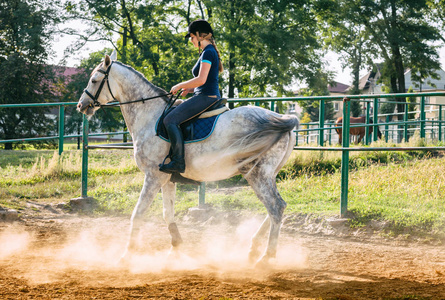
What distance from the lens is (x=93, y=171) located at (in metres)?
12.3

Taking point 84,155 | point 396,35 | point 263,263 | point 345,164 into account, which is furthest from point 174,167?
point 396,35

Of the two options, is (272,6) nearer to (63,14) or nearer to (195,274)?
(63,14)

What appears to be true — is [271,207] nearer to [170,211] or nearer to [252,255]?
[252,255]

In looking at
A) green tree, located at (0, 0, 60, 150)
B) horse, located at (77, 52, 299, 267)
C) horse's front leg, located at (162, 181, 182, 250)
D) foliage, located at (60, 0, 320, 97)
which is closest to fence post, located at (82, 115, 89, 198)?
horse, located at (77, 52, 299, 267)

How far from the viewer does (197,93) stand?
5.05 meters

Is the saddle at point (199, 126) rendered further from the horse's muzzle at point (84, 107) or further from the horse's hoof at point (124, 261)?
the horse's hoof at point (124, 261)

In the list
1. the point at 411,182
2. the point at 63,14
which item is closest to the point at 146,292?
the point at 411,182

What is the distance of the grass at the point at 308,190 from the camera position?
674 centimetres

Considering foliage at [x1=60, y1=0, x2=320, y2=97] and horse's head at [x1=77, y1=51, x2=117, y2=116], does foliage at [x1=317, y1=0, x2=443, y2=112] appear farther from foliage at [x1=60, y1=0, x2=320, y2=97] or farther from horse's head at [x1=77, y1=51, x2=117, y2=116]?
horse's head at [x1=77, y1=51, x2=117, y2=116]

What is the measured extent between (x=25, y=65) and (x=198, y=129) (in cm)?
2717

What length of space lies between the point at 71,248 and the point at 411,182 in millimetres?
5968

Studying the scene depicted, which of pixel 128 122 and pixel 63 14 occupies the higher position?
pixel 63 14

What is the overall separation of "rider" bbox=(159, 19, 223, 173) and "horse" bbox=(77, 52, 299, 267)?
177 mm

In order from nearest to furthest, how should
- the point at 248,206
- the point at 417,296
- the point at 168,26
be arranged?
1. the point at 417,296
2. the point at 248,206
3. the point at 168,26
